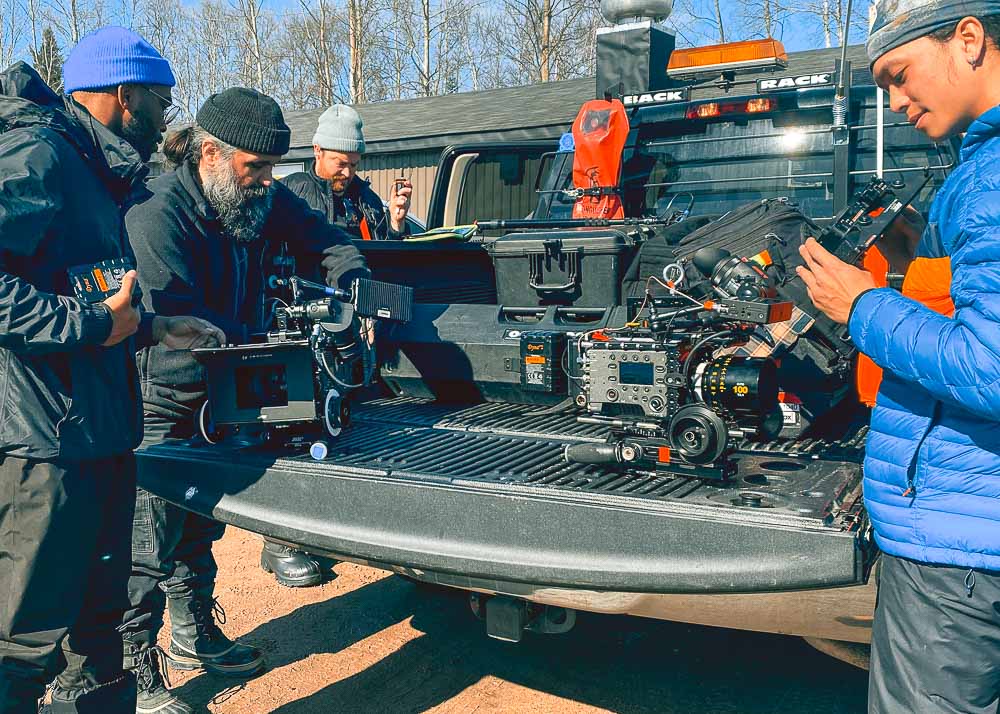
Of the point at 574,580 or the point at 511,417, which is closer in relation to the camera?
the point at 574,580

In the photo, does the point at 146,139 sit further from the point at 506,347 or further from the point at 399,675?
the point at 399,675

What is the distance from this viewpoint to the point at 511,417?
3643mm

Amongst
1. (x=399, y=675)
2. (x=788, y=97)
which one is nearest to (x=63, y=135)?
(x=399, y=675)

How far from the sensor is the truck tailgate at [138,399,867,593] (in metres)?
2.25

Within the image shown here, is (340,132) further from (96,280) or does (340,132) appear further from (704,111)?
(96,280)

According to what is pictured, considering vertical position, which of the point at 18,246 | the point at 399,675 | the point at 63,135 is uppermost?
the point at 63,135

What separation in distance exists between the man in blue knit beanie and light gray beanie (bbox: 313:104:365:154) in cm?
214

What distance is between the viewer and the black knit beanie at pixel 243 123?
11.2 ft

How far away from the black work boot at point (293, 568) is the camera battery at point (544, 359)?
5.56 ft

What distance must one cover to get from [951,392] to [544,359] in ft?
6.25

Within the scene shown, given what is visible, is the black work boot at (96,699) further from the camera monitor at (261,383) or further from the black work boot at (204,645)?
the camera monitor at (261,383)

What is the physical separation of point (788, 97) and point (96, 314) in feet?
10.9

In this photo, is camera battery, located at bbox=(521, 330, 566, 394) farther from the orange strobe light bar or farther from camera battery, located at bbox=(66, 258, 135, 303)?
the orange strobe light bar

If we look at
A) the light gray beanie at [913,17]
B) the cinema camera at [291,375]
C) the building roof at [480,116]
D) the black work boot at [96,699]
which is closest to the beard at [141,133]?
the cinema camera at [291,375]
